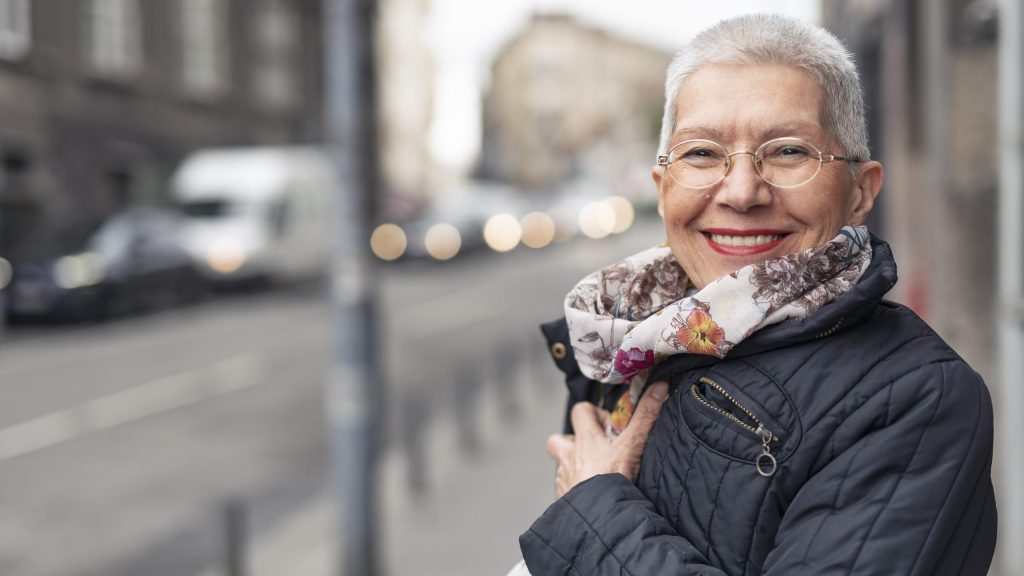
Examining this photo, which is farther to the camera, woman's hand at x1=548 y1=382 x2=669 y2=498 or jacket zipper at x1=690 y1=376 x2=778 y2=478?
woman's hand at x1=548 y1=382 x2=669 y2=498

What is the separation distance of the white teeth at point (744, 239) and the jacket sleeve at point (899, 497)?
24 cm

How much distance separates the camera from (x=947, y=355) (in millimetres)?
1201

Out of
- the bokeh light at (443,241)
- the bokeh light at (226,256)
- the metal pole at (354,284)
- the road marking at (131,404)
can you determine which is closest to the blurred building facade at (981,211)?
the metal pole at (354,284)

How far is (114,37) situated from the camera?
14727 millimetres

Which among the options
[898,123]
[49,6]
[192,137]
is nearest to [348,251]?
[49,6]

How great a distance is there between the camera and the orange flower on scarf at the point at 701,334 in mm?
1246

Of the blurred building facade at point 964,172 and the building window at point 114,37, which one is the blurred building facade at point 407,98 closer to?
the building window at point 114,37

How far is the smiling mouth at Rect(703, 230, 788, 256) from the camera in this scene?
1.31 metres

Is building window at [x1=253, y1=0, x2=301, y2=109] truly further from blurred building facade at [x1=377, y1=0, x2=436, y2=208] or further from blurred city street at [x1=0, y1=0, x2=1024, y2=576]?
blurred building facade at [x1=377, y1=0, x2=436, y2=208]

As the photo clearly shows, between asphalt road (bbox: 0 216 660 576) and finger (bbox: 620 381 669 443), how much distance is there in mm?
3169

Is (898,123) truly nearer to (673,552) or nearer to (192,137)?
(673,552)

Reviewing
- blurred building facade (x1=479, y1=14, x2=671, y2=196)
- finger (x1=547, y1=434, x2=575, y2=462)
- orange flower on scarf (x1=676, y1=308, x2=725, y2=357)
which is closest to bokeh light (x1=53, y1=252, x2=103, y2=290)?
finger (x1=547, y1=434, x2=575, y2=462)

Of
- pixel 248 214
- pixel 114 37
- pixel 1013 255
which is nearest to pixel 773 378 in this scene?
pixel 1013 255

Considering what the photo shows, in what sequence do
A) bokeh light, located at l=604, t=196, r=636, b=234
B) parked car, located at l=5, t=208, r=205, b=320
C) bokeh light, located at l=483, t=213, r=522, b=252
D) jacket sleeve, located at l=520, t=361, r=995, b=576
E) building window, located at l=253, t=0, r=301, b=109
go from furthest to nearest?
bokeh light, located at l=604, t=196, r=636, b=234
bokeh light, located at l=483, t=213, r=522, b=252
building window, located at l=253, t=0, r=301, b=109
parked car, located at l=5, t=208, r=205, b=320
jacket sleeve, located at l=520, t=361, r=995, b=576
